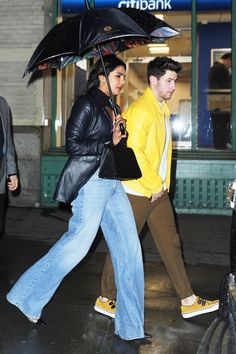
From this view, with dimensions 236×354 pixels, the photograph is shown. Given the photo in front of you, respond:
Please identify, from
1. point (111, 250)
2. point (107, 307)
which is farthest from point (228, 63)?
point (111, 250)

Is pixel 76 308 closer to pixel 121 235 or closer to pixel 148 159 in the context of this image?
pixel 121 235

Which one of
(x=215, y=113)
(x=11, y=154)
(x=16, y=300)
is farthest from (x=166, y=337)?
(x=215, y=113)

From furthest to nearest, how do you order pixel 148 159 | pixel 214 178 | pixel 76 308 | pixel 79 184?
pixel 214 178
pixel 76 308
pixel 148 159
pixel 79 184

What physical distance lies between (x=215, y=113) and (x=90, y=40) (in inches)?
247

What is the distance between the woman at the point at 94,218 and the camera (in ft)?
13.3

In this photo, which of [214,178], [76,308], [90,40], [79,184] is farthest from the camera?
[214,178]

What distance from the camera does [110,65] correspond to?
166 inches

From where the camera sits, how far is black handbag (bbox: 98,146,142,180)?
401cm

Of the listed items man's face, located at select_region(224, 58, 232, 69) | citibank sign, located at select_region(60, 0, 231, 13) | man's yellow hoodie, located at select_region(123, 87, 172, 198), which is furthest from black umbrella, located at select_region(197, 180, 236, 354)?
citibank sign, located at select_region(60, 0, 231, 13)

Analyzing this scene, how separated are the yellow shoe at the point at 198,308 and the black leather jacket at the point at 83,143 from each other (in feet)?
4.47

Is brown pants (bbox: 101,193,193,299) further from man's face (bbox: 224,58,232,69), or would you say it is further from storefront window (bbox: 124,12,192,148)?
man's face (bbox: 224,58,232,69)

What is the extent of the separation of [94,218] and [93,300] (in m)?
1.25

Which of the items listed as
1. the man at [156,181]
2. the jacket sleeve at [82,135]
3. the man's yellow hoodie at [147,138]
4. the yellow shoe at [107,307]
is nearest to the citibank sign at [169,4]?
the man at [156,181]

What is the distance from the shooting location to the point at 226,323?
14.0 feet
